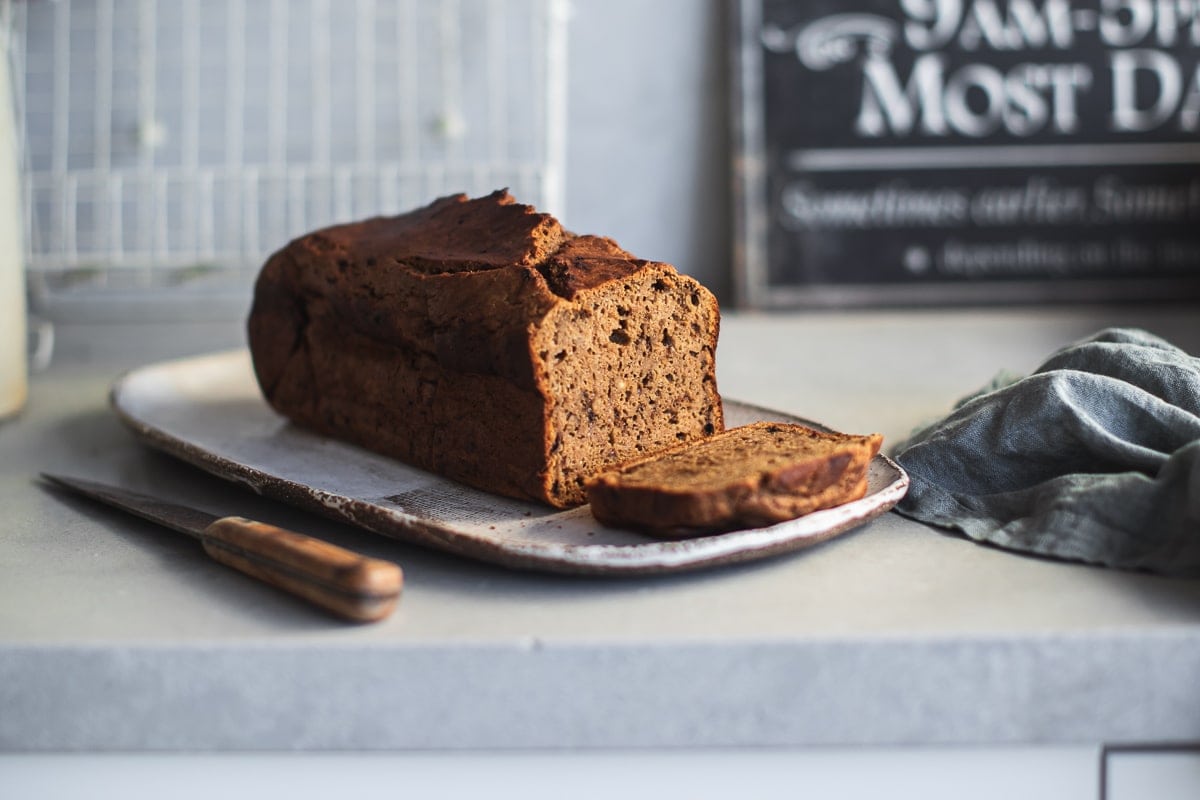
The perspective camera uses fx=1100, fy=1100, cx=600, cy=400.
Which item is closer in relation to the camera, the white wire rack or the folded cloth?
the folded cloth

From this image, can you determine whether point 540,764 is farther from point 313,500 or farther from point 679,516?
point 313,500

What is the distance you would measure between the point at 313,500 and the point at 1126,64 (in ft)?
6.52

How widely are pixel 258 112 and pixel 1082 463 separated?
1700mm

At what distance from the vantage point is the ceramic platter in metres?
0.78

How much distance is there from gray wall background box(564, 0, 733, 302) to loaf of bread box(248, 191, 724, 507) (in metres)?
1.08

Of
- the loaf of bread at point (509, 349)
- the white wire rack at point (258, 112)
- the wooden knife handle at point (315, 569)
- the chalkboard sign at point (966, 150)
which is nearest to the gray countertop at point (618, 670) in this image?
the wooden knife handle at point (315, 569)

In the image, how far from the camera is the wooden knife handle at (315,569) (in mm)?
710

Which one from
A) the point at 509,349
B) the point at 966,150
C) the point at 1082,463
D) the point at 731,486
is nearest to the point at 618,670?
the point at 731,486

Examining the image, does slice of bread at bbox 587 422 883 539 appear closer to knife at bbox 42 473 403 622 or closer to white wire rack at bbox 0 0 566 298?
knife at bbox 42 473 403 622

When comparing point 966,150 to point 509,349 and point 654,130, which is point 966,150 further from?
point 509,349

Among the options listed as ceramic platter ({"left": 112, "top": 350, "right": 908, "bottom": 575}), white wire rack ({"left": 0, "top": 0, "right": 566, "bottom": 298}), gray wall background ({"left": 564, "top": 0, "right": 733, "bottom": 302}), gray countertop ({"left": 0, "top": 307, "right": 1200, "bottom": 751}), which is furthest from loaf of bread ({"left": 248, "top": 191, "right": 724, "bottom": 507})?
gray wall background ({"left": 564, "top": 0, "right": 733, "bottom": 302})

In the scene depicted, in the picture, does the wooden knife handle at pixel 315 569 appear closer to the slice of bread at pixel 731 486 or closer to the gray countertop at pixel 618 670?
the gray countertop at pixel 618 670

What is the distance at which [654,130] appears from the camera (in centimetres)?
224

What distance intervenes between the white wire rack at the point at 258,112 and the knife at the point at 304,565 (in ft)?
4.32
